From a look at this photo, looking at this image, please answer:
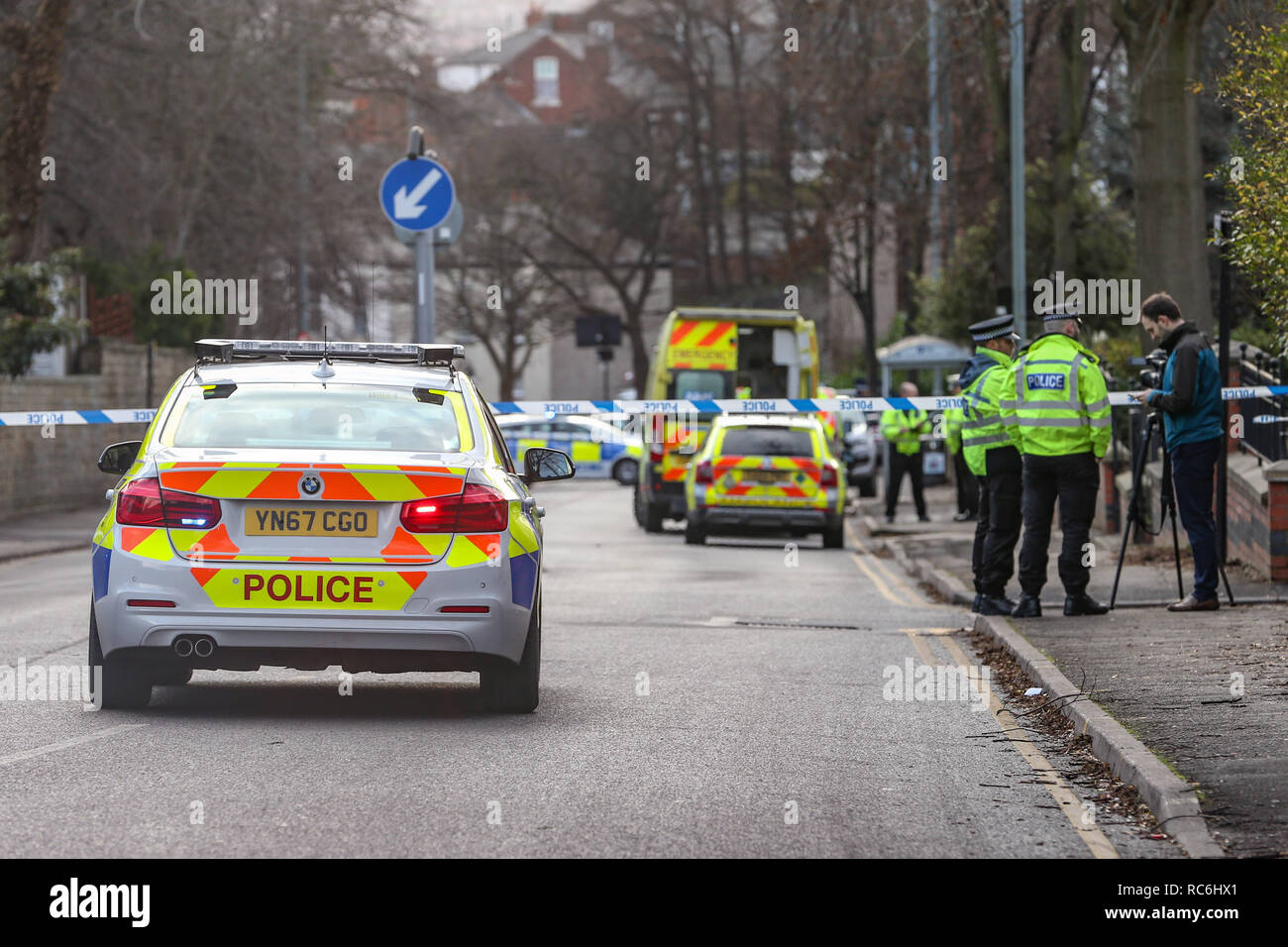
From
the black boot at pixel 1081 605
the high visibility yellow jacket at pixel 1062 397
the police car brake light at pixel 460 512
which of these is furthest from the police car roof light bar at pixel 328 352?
the black boot at pixel 1081 605

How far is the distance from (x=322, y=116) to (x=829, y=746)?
42598 millimetres

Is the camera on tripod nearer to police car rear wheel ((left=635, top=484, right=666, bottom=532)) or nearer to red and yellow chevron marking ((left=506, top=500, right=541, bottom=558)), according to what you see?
red and yellow chevron marking ((left=506, top=500, right=541, bottom=558))

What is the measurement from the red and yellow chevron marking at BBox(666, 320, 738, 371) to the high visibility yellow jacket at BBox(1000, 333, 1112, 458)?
17.8 meters

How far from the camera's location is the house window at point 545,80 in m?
107

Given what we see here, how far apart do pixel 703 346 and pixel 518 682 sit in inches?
881

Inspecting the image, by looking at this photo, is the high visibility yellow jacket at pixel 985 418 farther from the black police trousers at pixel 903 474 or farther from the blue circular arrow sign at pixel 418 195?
the black police trousers at pixel 903 474

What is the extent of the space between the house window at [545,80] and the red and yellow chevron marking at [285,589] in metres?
99.4

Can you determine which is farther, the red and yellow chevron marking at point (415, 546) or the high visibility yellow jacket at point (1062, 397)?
the high visibility yellow jacket at point (1062, 397)

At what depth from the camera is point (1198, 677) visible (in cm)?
1061

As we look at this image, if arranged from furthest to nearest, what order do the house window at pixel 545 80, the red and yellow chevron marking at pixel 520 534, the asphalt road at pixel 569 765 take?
1. the house window at pixel 545 80
2. the red and yellow chevron marking at pixel 520 534
3. the asphalt road at pixel 569 765

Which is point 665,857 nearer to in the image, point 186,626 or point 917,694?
point 186,626

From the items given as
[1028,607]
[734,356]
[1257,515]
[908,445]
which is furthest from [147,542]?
[734,356]
